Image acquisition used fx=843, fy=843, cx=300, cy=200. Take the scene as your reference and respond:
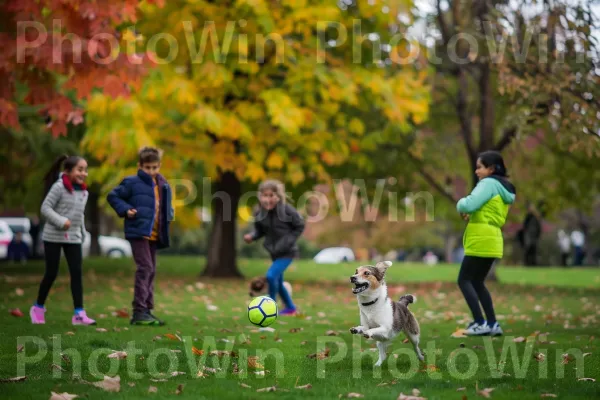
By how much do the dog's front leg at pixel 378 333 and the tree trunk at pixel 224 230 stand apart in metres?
15.8

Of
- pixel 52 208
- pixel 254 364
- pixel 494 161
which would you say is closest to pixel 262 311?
pixel 254 364

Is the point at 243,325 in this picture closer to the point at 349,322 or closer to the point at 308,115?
the point at 349,322

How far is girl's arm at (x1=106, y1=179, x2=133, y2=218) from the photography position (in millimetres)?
9672

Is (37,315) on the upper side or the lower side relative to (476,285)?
lower

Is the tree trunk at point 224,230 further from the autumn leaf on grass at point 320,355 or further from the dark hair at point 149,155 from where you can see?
the autumn leaf on grass at point 320,355

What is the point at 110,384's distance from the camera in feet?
19.2

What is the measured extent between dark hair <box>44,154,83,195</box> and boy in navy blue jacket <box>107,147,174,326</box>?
0.56m

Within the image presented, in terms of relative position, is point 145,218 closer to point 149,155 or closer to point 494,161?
point 149,155

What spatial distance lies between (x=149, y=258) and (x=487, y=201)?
402 cm

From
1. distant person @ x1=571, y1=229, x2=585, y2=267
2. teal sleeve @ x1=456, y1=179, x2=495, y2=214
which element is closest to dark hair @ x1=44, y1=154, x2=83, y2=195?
teal sleeve @ x1=456, y1=179, x2=495, y2=214

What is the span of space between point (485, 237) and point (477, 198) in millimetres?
501

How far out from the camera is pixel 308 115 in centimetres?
1930

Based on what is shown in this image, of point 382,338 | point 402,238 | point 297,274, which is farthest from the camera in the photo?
point 402,238

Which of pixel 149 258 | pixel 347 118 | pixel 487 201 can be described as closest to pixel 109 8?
pixel 149 258
